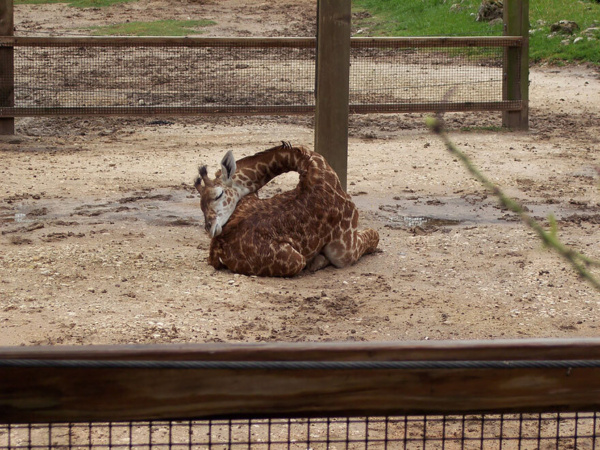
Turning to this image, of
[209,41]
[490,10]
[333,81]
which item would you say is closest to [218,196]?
[333,81]

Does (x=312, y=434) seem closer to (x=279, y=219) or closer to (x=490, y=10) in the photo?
(x=279, y=219)

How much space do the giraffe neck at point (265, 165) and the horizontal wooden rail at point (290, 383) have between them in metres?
4.28

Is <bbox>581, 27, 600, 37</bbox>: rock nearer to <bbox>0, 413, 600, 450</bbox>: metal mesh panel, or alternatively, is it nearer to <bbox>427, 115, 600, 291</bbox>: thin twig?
<bbox>0, 413, 600, 450</bbox>: metal mesh panel

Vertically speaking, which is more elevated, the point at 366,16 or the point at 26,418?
the point at 366,16

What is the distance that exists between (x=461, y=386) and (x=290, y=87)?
12987mm

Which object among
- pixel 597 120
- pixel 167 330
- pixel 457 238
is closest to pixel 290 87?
pixel 597 120

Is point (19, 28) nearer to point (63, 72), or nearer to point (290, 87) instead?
point (63, 72)

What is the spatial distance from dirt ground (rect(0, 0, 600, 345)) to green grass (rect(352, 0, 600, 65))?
4.77m

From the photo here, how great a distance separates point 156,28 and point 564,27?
9.97 meters

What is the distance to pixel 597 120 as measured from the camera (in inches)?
524

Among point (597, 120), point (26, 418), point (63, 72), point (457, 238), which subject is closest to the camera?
point (26, 418)

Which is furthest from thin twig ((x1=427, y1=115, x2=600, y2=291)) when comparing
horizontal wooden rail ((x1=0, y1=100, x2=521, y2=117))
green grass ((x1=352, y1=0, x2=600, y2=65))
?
green grass ((x1=352, y1=0, x2=600, y2=65))

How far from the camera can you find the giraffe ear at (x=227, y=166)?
6.72 metres

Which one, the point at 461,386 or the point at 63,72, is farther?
the point at 63,72
